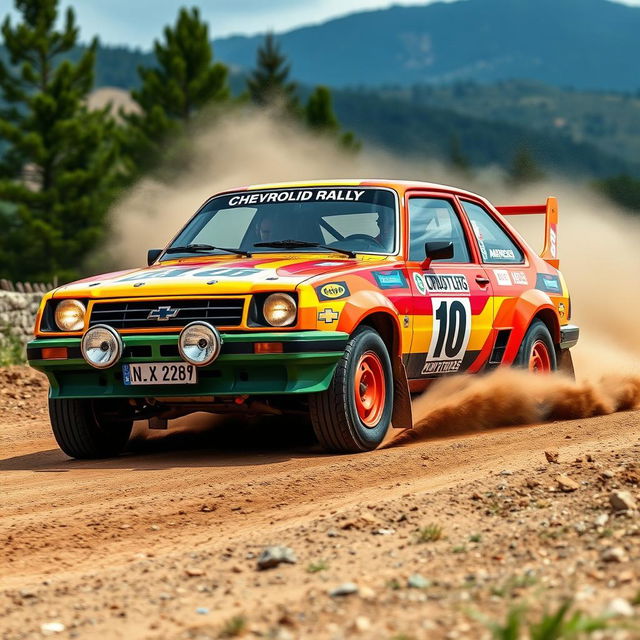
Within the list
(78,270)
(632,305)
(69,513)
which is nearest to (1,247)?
(78,270)

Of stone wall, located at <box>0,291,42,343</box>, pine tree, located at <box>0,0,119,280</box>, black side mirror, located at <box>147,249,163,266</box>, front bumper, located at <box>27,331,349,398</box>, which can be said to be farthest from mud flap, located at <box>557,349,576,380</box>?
pine tree, located at <box>0,0,119,280</box>

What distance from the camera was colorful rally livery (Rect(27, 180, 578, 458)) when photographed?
6.86m

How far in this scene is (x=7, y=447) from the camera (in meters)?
8.98

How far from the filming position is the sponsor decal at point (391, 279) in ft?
24.6

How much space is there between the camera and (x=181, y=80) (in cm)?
6159

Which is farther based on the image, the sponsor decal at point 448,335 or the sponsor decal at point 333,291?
the sponsor decal at point 448,335

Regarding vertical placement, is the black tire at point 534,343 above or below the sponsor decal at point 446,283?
below

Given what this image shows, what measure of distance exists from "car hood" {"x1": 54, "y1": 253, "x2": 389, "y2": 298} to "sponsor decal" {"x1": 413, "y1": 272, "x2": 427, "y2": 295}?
266 mm

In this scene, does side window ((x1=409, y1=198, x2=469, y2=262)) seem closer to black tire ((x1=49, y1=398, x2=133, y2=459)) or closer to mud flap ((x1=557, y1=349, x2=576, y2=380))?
mud flap ((x1=557, y1=349, x2=576, y2=380))

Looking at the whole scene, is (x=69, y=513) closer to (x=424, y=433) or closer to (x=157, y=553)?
(x=157, y=553)

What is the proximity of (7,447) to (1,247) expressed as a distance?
44779 millimetres

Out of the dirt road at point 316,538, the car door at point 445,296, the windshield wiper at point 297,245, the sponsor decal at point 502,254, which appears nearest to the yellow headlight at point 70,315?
the dirt road at point 316,538

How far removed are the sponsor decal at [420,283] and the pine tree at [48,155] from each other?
43.7 m

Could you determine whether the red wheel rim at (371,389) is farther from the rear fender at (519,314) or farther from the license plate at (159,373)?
the rear fender at (519,314)
